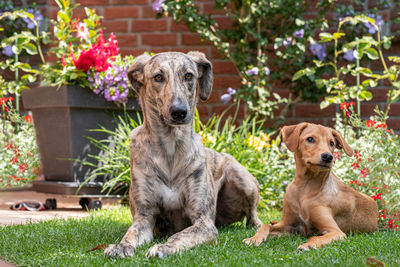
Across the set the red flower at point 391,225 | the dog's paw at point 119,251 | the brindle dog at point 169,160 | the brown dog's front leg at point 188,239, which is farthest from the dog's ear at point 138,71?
the red flower at point 391,225

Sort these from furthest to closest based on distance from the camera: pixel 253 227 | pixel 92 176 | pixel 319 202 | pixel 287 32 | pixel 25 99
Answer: pixel 287 32, pixel 25 99, pixel 92 176, pixel 253 227, pixel 319 202

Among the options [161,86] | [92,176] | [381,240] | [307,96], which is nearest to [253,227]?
[381,240]

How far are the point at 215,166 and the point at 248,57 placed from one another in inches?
106

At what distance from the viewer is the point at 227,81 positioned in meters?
6.73

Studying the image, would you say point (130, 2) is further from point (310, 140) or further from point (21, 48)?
point (310, 140)

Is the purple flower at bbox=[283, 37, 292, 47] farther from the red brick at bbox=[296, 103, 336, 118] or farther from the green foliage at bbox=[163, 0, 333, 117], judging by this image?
the red brick at bbox=[296, 103, 336, 118]

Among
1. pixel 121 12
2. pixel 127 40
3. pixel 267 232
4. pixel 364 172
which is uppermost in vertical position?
pixel 121 12

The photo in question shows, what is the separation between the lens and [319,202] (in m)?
3.40

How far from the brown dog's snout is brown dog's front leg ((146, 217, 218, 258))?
2.16 ft

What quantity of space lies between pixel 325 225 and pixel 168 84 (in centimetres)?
140

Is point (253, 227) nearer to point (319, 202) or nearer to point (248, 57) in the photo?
point (319, 202)

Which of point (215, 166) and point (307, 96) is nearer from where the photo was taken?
point (215, 166)

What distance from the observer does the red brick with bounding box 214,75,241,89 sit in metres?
6.72

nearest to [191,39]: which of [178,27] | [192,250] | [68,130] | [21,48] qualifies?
[178,27]
